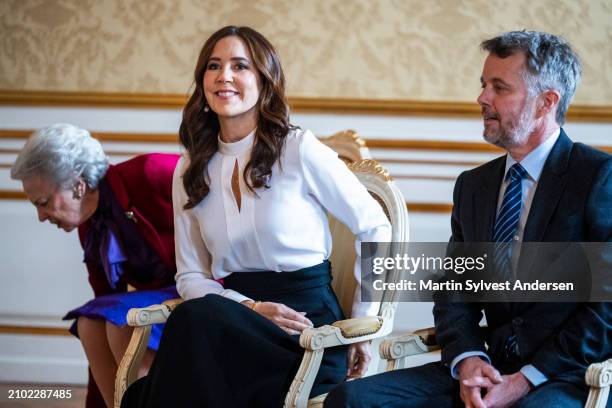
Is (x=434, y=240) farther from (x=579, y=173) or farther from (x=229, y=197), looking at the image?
(x=579, y=173)

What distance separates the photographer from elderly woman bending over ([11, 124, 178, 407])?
3.04 meters

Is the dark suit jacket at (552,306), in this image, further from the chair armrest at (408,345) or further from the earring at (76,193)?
the earring at (76,193)

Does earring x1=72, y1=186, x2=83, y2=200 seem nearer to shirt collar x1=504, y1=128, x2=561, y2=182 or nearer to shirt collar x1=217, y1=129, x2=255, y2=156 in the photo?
shirt collar x1=217, y1=129, x2=255, y2=156

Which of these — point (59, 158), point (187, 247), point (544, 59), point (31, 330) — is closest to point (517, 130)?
point (544, 59)

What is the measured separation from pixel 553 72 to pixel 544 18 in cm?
165

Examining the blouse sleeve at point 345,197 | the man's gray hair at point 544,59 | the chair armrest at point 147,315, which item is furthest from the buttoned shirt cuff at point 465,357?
the chair armrest at point 147,315

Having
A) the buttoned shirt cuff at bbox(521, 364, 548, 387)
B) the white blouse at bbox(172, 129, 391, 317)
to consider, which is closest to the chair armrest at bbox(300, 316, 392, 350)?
the white blouse at bbox(172, 129, 391, 317)

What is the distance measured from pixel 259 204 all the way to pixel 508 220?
769 millimetres

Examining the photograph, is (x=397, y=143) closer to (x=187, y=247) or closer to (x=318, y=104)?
(x=318, y=104)

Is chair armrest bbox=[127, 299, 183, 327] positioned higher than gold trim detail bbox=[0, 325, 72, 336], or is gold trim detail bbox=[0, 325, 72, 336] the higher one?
chair armrest bbox=[127, 299, 183, 327]

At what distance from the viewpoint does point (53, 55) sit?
4.16 metres

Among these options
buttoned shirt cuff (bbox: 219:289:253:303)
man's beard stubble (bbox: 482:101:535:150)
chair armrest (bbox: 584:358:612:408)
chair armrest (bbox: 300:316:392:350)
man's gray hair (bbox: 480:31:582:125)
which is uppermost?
man's gray hair (bbox: 480:31:582:125)

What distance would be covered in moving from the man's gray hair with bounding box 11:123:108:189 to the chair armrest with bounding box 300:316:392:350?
1.26 metres

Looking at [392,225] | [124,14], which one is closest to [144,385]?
[392,225]
